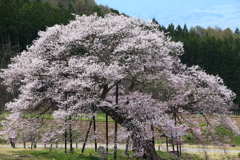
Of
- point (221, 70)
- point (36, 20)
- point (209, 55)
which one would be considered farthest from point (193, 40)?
point (36, 20)

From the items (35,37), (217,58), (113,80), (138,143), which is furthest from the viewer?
(217,58)

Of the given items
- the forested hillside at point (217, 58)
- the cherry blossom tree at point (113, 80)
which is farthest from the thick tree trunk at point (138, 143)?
the forested hillside at point (217, 58)

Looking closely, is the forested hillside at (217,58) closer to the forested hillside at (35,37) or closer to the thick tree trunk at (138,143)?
the forested hillside at (35,37)

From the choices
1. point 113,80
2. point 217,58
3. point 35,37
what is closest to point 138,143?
point 113,80

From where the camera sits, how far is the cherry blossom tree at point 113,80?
15.6 m

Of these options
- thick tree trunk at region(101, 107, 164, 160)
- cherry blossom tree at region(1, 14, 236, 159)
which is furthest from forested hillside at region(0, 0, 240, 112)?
thick tree trunk at region(101, 107, 164, 160)

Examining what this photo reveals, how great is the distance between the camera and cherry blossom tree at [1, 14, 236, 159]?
51.2 feet

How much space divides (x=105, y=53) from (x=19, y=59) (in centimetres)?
488

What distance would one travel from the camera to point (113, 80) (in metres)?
15.3

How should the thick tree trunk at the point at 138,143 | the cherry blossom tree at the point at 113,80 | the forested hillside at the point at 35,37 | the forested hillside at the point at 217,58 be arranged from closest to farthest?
1. the cherry blossom tree at the point at 113,80
2. the thick tree trunk at the point at 138,143
3. the forested hillside at the point at 35,37
4. the forested hillside at the point at 217,58

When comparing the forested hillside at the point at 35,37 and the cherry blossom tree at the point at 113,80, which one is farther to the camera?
the forested hillside at the point at 35,37

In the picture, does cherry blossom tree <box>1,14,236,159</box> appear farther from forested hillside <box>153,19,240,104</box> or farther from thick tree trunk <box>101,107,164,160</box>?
forested hillside <box>153,19,240,104</box>

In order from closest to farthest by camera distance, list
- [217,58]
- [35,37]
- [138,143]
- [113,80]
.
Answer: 1. [113,80]
2. [138,143]
3. [35,37]
4. [217,58]

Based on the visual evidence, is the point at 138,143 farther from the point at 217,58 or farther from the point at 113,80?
the point at 217,58
